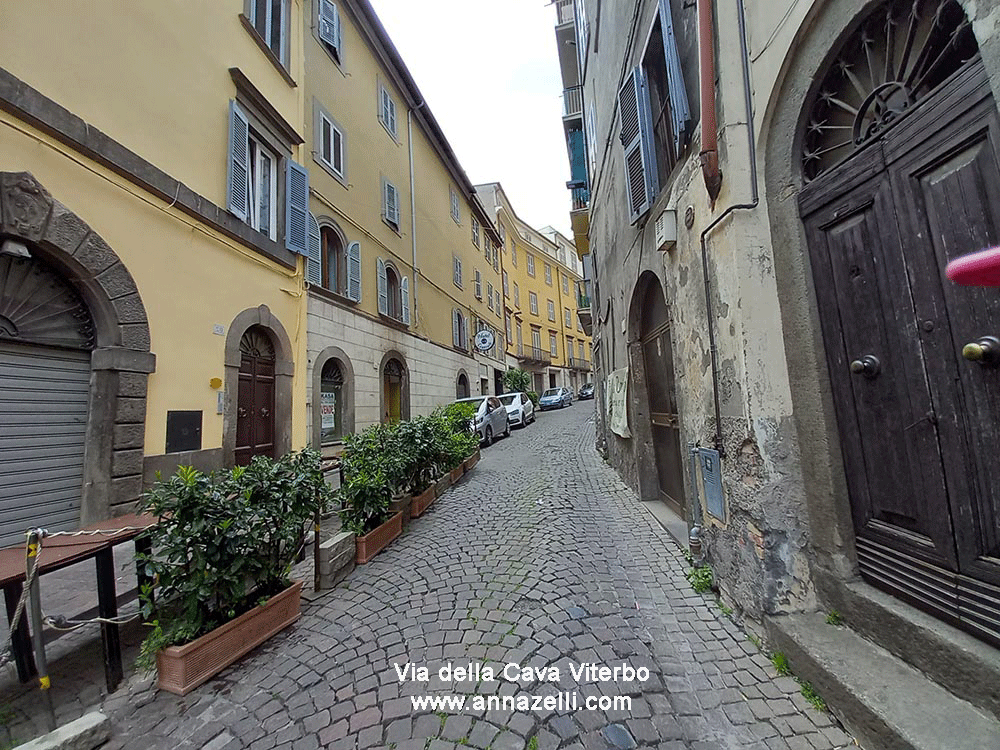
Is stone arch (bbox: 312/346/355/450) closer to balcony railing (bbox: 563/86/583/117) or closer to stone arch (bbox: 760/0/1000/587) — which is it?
stone arch (bbox: 760/0/1000/587)

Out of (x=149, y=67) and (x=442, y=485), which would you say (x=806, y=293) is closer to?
(x=442, y=485)

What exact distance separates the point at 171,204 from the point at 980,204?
7.62 meters

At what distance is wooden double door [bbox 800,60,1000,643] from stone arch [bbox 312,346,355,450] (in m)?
8.23

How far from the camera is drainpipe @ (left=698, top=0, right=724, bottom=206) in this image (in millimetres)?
2766

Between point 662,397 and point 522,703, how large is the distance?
3826 millimetres

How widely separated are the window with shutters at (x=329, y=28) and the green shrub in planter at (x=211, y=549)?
10717mm

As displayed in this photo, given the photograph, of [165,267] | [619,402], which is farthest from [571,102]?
[165,267]

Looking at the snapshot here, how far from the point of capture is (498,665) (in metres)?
2.24

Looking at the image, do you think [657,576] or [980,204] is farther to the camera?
[657,576]

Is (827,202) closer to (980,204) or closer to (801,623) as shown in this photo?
(980,204)

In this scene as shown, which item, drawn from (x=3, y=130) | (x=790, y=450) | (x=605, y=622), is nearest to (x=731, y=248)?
(x=790, y=450)

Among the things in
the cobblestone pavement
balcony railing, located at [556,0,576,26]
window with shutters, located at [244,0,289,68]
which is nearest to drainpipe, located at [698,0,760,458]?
the cobblestone pavement

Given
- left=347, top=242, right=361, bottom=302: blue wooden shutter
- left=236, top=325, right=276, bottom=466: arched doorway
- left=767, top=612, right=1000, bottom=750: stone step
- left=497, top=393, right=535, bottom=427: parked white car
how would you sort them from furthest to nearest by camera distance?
left=497, top=393, right=535, bottom=427: parked white car, left=347, top=242, right=361, bottom=302: blue wooden shutter, left=236, top=325, right=276, bottom=466: arched doorway, left=767, top=612, right=1000, bottom=750: stone step

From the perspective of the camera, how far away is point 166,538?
7.50ft
